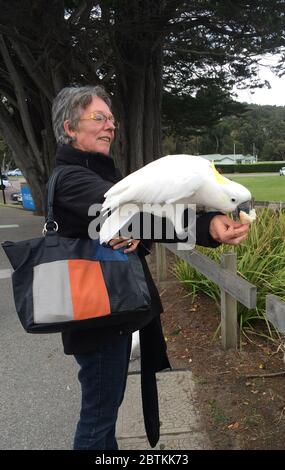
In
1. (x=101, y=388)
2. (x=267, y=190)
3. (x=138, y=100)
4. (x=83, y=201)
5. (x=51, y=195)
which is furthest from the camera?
(x=267, y=190)

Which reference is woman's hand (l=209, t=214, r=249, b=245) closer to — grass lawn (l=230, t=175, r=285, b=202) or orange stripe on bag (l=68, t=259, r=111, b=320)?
orange stripe on bag (l=68, t=259, r=111, b=320)

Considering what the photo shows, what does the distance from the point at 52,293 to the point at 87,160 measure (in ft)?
1.84

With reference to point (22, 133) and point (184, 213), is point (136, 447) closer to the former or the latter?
point (184, 213)

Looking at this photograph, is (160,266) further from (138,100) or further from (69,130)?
(69,130)

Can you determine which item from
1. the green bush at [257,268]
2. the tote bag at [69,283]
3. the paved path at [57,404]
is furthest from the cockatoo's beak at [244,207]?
the green bush at [257,268]

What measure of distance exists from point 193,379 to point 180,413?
516 mm

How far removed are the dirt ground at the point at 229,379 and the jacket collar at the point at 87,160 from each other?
1.88m

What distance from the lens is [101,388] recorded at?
6.63 feet

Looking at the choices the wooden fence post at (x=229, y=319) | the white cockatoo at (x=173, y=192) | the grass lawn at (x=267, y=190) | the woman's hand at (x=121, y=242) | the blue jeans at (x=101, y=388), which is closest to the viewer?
the white cockatoo at (x=173, y=192)

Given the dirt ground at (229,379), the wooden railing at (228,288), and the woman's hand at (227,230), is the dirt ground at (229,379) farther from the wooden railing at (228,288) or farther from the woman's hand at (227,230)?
the woman's hand at (227,230)

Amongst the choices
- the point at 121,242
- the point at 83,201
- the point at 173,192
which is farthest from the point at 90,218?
the point at 173,192

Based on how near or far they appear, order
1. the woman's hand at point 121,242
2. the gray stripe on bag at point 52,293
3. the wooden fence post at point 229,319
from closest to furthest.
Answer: the woman's hand at point 121,242 → the gray stripe on bag at point 52,293 → the wooden fence post at point 229,319

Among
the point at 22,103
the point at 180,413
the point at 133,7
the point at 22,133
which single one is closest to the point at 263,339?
the point at 180,413

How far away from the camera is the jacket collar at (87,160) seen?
188 cm
